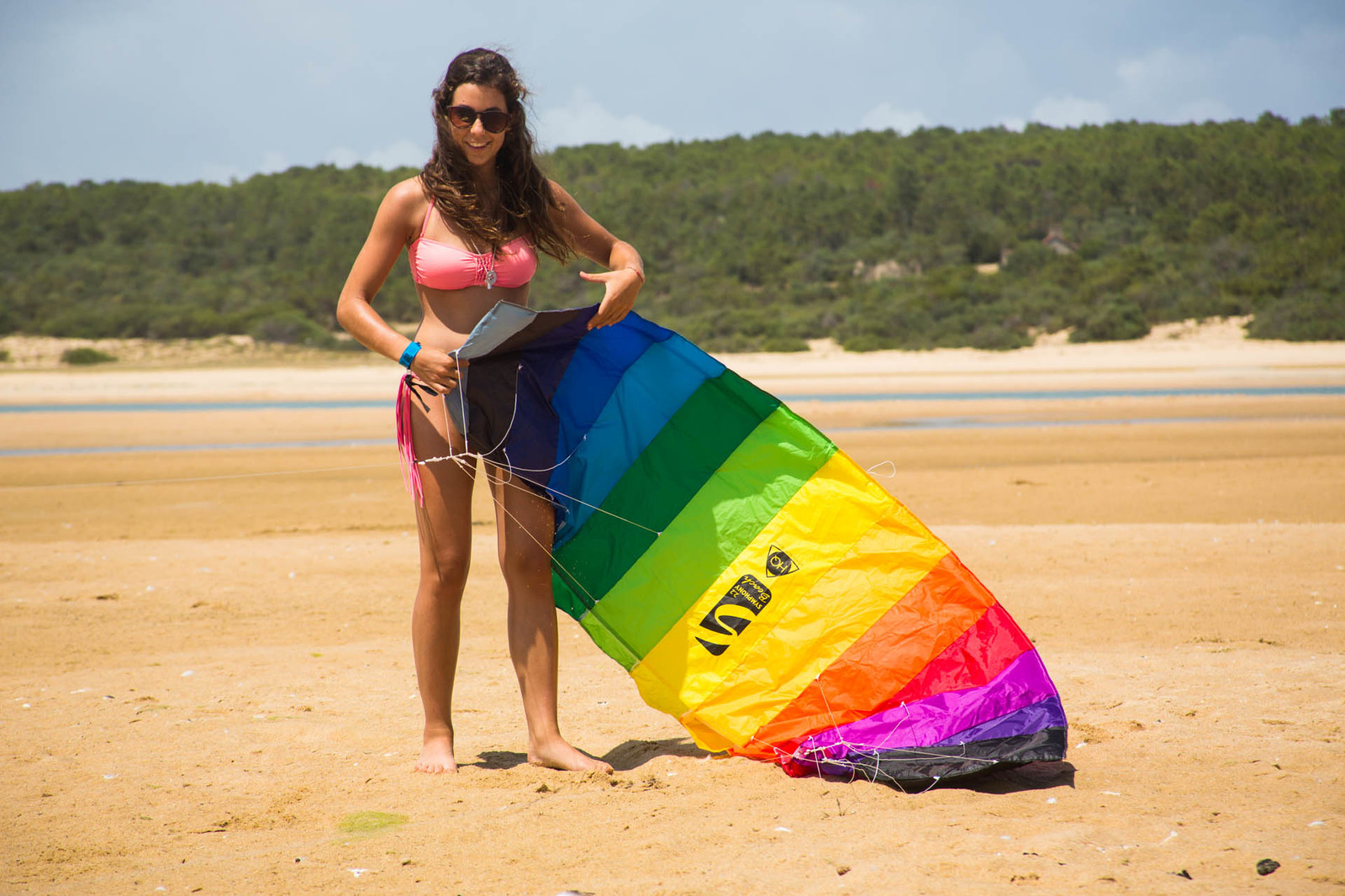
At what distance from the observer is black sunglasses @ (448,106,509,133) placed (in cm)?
288

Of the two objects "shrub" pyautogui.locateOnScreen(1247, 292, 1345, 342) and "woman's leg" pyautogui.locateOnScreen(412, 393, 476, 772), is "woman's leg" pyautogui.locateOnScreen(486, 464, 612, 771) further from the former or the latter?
"shrub" pyautogui.locateOnScreen(1247, 292, 1345, 342)

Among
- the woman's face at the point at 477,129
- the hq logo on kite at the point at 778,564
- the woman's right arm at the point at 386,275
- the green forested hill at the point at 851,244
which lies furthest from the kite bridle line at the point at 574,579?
the green forested hill at the point at 851,244

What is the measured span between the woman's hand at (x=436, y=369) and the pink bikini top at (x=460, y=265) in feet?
0.72

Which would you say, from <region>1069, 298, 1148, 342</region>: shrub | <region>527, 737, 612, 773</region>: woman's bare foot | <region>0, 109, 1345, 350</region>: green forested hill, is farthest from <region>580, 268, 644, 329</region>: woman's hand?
<region>1069, 298, 1148, 342</region>: shrub

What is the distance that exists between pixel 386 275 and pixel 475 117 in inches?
19.7

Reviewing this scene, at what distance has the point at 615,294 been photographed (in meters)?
3.00

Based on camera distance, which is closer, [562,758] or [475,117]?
[475,117]

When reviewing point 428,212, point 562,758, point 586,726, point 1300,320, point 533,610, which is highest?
point 1300,320

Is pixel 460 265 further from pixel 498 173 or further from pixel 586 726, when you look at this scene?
pixel 586 726

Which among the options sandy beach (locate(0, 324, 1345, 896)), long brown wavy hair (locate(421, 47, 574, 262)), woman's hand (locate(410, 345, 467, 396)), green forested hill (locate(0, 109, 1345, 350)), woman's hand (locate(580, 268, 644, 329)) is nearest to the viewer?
sandy beach (locate(0, 324, 1345, 896))

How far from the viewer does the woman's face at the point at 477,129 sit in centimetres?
288

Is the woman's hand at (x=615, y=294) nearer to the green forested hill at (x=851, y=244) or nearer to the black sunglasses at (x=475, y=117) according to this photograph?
the black sunglasses at (x=475, y=117)

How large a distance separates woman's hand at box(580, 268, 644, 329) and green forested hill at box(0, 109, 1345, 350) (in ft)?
70.3

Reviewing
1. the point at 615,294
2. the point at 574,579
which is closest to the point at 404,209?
the point at 615,294
